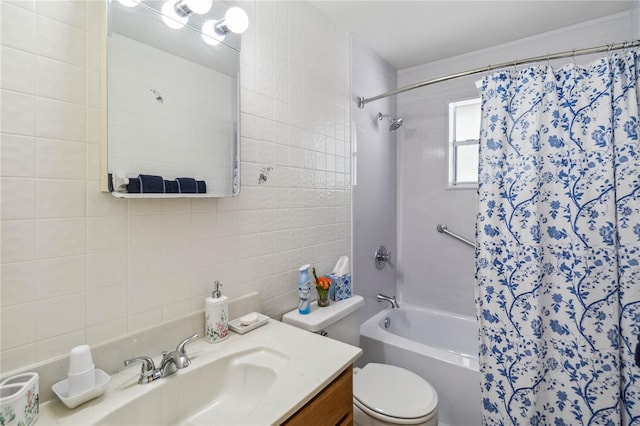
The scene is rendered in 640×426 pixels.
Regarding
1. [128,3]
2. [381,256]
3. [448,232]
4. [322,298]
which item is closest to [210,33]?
[128,3]

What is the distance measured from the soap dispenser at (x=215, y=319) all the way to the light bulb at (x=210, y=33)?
0.97m

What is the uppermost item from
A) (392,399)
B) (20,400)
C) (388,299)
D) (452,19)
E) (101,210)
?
(452,19)

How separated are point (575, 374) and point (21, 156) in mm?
2136

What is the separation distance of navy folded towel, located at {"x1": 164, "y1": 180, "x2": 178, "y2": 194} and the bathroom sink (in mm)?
571

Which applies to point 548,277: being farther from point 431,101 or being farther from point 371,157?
point 431,101

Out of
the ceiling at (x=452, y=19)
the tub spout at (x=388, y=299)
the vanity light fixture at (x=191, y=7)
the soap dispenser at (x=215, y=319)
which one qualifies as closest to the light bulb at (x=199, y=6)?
the vanity light fixture at (x=191, y=7)

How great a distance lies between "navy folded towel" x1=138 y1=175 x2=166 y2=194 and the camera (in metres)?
0.99

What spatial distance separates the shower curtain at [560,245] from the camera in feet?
4.36

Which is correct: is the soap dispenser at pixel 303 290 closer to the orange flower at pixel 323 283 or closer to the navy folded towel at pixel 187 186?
the orange flower at pixel 323 283

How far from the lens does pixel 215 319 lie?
3.79 feet

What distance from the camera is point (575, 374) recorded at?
1392mm

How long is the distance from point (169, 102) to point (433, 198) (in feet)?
6.65

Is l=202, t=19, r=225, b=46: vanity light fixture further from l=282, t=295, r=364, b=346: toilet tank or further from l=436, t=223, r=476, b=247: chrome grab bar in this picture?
l=436, t=223, r=476, b=247: chrome grab bar

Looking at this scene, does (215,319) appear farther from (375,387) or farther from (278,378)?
(375,387)
